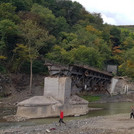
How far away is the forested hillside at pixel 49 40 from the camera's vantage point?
58.5 m

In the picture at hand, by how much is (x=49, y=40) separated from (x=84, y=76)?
13.2 metres

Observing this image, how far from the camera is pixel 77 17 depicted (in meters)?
104

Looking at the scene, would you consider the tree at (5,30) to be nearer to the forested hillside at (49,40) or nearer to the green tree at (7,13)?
the forested hillside at (49,40)

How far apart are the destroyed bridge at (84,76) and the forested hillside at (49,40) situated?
3865 mm

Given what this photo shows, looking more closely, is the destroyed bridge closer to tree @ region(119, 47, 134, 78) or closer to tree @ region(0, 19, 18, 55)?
tree @ region(119, 47, 134, 78)

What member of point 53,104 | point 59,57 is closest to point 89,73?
point 59,57

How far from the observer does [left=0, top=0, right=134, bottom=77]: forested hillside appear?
58500 mm

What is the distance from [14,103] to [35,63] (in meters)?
17.5

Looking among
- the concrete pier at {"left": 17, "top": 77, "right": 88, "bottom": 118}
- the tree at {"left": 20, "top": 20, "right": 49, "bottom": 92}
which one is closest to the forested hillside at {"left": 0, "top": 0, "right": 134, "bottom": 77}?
the tree at {"left": 20, "top": 20, "right": 49, "bottom": 92}

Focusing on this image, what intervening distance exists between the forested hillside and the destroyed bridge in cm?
387

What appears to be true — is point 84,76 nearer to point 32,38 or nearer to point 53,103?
point 32,38

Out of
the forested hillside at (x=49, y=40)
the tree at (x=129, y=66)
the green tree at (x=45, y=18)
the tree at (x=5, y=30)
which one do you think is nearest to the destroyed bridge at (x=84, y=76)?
the forested hillside at (x=49, y=40)

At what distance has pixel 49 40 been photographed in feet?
217

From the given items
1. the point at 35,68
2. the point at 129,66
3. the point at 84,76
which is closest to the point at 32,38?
the point at 35,68
